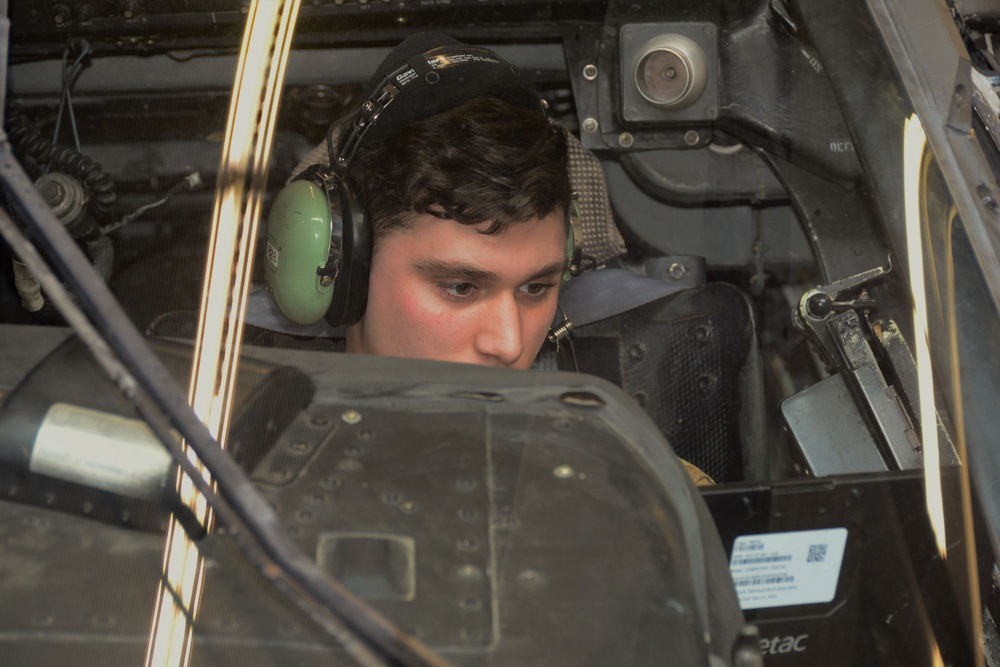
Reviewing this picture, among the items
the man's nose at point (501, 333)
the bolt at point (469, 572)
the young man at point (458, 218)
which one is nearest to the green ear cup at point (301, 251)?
the young man at point (458, 218)

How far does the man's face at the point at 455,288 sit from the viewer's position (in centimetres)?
152

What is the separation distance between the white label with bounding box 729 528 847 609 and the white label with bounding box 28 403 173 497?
0.66 m

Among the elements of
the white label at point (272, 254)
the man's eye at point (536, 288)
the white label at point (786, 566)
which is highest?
the white label at point (272, 254)

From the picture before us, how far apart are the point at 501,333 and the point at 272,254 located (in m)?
0.36

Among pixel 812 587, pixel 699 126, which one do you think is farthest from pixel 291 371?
pixel 699 126

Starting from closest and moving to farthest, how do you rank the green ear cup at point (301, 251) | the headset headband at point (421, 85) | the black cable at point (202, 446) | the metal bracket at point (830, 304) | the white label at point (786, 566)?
the black cable at point (202, 446)
the white label at point (786, 566)
the green ear cup at point (301, 251)
the headset headband at point (421, 85)
the metal bracket at point (830, 304)

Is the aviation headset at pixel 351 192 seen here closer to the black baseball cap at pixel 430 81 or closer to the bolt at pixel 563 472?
the black baseball cap at pixel 430 81

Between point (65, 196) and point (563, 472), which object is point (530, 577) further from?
point (65, 196)

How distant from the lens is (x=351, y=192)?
57.3 inches

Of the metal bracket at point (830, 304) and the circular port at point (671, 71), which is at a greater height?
the circular port at point (671, 71)

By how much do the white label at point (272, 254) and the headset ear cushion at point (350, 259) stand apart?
9cm

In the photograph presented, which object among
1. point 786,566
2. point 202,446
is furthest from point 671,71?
point 202,446

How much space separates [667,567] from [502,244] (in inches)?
32.1

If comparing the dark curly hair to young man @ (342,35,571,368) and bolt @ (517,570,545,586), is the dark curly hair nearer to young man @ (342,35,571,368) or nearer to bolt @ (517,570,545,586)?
young man @ (342,35,571,368)
